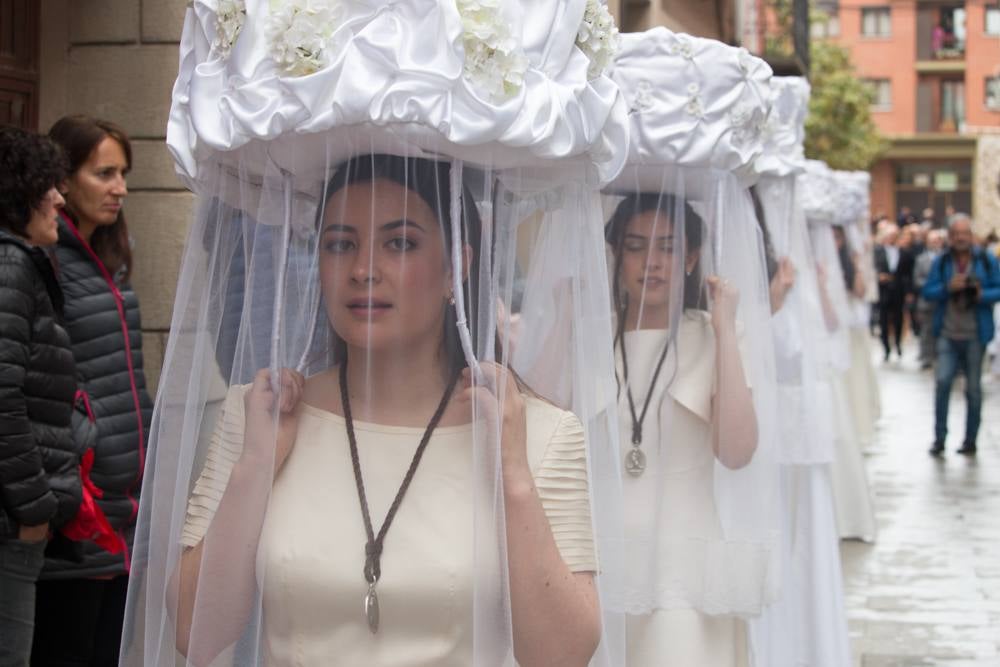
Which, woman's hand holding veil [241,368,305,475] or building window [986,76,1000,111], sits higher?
building window [986,76,1000,111]

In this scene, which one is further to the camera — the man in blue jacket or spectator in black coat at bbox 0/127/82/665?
the man in blue jacket

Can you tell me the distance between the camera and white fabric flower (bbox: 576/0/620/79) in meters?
3.20

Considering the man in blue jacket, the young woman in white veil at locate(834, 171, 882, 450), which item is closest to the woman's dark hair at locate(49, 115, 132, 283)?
the young woman in white veil at locate(834, 171, 882, 450)

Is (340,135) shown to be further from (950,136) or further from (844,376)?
(950,136)

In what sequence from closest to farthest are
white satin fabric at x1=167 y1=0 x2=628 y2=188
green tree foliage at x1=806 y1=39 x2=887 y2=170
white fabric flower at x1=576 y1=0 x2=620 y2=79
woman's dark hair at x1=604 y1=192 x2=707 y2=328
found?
white satin fabric at x1=167 y1=0 x2=628 y2=188 < white fabric flower at x1=576 y1=0 x2=620 y2=79 < woman's dark hair at x1=604 y1=192 x2=707 y2=328 < green tree foliage at x1=806 y1=39 x2=887 y2=170

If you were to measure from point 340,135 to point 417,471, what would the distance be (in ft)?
2.16

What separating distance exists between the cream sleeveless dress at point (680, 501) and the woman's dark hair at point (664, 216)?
0.07 m

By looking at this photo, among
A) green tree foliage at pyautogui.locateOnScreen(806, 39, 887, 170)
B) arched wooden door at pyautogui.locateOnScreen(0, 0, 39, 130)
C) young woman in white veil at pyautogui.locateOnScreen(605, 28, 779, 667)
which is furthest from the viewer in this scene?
green tree foliage at pyautogui.locateOnScreen(806, 39, 887, 170)

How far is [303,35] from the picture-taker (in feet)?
A: 9.62

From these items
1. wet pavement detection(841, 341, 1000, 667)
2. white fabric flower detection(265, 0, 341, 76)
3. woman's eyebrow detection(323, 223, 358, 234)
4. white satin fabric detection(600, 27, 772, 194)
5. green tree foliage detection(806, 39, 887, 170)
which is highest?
green tree foliage detection(806, 39, 887, 170)

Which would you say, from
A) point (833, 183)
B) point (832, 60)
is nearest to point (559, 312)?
point (833, 183)

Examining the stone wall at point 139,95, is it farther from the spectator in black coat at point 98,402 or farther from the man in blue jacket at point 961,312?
the man in blue jacket at point 961,312

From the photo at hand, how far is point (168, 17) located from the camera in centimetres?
614

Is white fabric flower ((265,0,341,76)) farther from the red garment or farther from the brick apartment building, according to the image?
the brick apartment building
